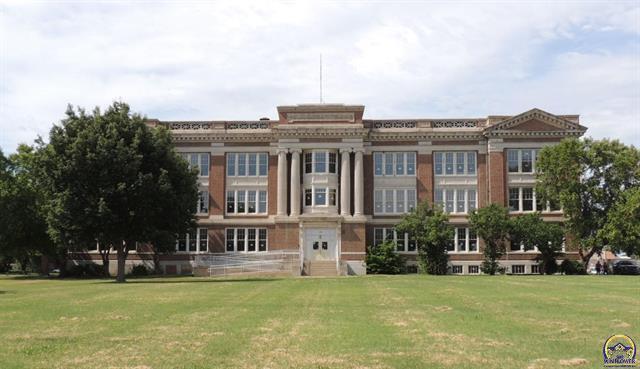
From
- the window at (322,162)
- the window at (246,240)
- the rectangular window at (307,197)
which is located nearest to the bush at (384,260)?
the rectangular window at (307,197)

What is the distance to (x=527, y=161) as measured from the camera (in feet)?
196

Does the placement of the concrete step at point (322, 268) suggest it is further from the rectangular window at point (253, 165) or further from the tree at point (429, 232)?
the rectangular window at point (253, 165)

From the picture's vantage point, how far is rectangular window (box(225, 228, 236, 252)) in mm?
61531

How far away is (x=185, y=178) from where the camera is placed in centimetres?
4597

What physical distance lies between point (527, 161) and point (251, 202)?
2475 centimetres

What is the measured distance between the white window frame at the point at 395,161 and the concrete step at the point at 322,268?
960 centimetres

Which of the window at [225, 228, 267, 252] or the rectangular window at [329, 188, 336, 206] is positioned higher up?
the rectangular window at [329, 188, 336, 206]

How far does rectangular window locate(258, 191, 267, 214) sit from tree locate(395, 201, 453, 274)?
12626mm

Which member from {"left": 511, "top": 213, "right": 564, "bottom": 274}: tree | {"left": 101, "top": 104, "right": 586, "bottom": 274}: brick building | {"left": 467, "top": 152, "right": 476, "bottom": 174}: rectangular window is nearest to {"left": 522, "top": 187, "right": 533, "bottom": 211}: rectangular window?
{"left": 101, "top": 104, "right": 586, "bottom": 274}: brick building

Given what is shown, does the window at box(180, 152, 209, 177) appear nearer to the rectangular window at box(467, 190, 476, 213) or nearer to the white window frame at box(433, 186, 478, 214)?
the white window frame at box(433, 186, 478, 214)

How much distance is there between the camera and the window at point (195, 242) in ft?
202

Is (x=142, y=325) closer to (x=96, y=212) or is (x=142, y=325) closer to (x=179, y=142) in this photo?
(x=96, y=212)

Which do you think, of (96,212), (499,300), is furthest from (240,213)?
(499,300)

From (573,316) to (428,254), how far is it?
38027 mm
